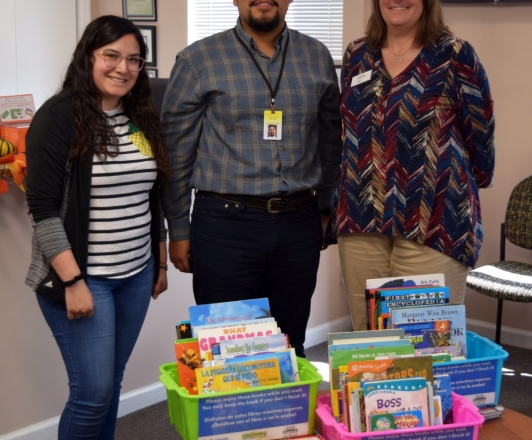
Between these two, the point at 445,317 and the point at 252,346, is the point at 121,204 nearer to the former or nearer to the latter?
the point at 252,346

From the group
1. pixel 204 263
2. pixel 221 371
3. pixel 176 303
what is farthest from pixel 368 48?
pixel 176 303

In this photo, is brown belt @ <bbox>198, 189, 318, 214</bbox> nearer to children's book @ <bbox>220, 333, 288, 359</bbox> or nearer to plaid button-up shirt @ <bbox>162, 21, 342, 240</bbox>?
plaid button-up shirt @ <bbox>162, 21, 342, 240</bbox>

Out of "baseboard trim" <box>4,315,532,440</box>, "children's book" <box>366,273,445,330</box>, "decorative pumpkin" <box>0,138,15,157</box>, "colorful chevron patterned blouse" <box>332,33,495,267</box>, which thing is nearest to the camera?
"children's book" <box>366,273,445,330</box>

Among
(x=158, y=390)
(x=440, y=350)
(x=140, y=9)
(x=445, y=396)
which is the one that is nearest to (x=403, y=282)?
(x=440, y=350)

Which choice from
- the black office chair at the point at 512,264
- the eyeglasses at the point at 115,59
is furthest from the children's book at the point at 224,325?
the black office chair at the point at 512,264

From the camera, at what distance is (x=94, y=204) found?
1835 millimetres

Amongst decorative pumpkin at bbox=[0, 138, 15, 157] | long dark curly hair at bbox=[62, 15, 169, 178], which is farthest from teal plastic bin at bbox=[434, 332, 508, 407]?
decorative pumpkin at bbox=[0, 138, 15, 157]

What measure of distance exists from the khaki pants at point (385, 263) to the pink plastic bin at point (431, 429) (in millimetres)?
570

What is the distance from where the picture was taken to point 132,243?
6.27 feet

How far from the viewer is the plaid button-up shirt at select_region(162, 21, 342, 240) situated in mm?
2082

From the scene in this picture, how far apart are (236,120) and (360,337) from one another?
0.83 meters

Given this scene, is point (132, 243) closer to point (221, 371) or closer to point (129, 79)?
point (129, 79)

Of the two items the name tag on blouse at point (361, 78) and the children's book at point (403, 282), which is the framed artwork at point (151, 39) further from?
the children's book at point (403, 282)

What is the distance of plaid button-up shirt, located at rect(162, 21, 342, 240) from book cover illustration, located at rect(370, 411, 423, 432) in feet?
2.83
